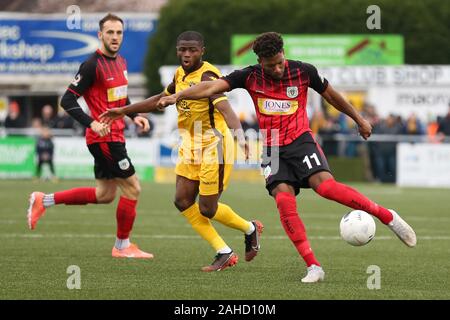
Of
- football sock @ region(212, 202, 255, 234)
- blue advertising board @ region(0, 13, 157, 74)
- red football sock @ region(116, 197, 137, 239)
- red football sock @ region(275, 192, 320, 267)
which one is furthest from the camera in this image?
blue advertising board @ region(0, 13, 157, 74)

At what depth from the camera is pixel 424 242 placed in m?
13.4

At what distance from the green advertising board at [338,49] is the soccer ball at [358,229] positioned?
29370 mm

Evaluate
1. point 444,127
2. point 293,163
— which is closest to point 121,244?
point 293,163

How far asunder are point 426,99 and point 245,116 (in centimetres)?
676

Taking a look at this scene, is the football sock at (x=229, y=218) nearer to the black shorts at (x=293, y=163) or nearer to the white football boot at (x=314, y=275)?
the black shorts at (x=293, y=163)

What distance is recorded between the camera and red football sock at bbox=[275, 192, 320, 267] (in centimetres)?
928

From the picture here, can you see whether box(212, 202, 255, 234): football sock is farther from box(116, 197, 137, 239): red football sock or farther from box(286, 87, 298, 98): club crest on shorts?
box(286, 87, 298, 98): club crest on shorts

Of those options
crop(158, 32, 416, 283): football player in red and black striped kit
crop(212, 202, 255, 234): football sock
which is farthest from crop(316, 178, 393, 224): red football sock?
crop(212, 202, 255, 234): football sock

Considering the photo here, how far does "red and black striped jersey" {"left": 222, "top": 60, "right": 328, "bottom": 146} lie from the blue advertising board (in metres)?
35.1

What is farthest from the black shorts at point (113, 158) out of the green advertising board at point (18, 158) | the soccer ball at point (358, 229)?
the green advertising board at point (18, 158)

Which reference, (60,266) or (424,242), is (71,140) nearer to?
(424,242)

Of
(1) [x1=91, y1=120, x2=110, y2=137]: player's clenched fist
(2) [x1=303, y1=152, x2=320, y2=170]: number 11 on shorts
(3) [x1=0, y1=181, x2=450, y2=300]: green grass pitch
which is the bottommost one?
(3) [x1=0, y1=181, x2=450, y2=300]: green grass pitch

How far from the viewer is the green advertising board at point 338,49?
128 ft
